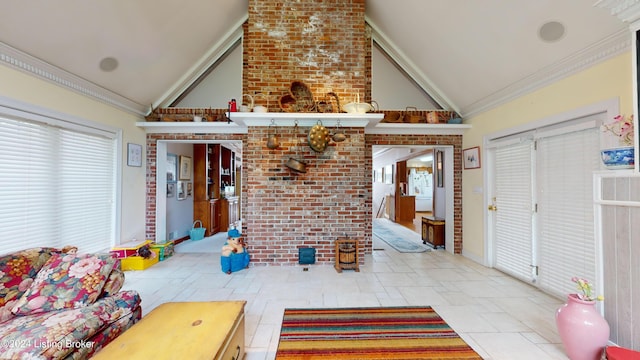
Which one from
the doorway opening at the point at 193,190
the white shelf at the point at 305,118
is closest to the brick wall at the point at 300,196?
the white shelf at the point at 305,118

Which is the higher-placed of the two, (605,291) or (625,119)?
(625,119)

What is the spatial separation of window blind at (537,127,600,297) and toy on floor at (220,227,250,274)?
12.9 ft

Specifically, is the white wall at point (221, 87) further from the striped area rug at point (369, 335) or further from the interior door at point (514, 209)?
the interior door at point (514, 209)

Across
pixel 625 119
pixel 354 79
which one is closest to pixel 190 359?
pixel 625 119

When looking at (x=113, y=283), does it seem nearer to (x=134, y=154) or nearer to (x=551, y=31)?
(x=134, y=154)

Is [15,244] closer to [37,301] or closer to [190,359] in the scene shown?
[37,301]

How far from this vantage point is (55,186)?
3213mm

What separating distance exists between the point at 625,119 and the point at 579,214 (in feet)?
3.65

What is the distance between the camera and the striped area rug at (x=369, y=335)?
198cm

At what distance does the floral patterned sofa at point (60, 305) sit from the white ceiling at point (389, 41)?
2.23 m

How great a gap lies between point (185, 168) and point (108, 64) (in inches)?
106

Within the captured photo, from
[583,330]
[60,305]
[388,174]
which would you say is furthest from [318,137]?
[388,174]

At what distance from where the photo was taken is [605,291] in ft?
6.56

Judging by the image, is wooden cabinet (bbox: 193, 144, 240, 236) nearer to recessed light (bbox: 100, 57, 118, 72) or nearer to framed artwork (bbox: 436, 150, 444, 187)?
recessed light (bbox: 100, 57, 118, 72)
